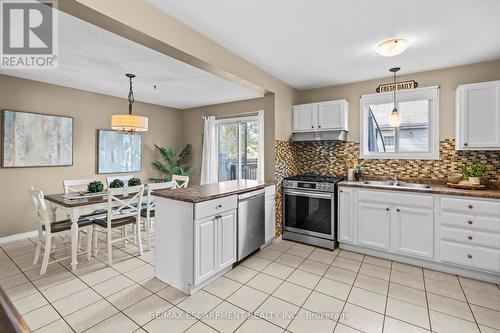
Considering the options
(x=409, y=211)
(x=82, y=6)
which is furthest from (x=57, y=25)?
(x=409, y=211)

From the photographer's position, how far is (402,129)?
3537mm

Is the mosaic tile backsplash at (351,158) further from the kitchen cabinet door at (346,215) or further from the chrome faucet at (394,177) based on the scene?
the kitchen cabinet door at (346,215)

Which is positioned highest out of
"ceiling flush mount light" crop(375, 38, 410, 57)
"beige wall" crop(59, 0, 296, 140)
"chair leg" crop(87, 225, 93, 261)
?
"ceiling flush mount light" crop(375, 38, 410, 57)

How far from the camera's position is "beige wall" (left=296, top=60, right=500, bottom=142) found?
2.96m

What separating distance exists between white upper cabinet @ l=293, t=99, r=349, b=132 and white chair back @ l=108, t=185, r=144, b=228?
259 centimetres

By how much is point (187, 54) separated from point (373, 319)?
9.19 ft

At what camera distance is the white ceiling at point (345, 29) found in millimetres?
1924

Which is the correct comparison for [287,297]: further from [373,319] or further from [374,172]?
[374,172]

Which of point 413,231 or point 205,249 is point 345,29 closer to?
point 413,231

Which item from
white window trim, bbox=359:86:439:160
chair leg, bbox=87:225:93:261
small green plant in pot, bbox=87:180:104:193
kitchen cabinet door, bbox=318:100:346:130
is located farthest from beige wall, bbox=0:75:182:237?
white window trim, bbox=359:86:439:160

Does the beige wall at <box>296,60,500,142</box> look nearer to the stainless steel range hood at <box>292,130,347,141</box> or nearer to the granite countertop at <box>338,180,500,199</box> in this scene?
the stainless steel range hood at <box>292,130,347,141</box>

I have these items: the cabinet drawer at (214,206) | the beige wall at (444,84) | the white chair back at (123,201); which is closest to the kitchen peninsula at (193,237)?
the cabinet drawer at (214,206)

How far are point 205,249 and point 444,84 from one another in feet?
12.1

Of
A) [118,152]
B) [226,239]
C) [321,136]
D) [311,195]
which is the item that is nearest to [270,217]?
[311,195]
